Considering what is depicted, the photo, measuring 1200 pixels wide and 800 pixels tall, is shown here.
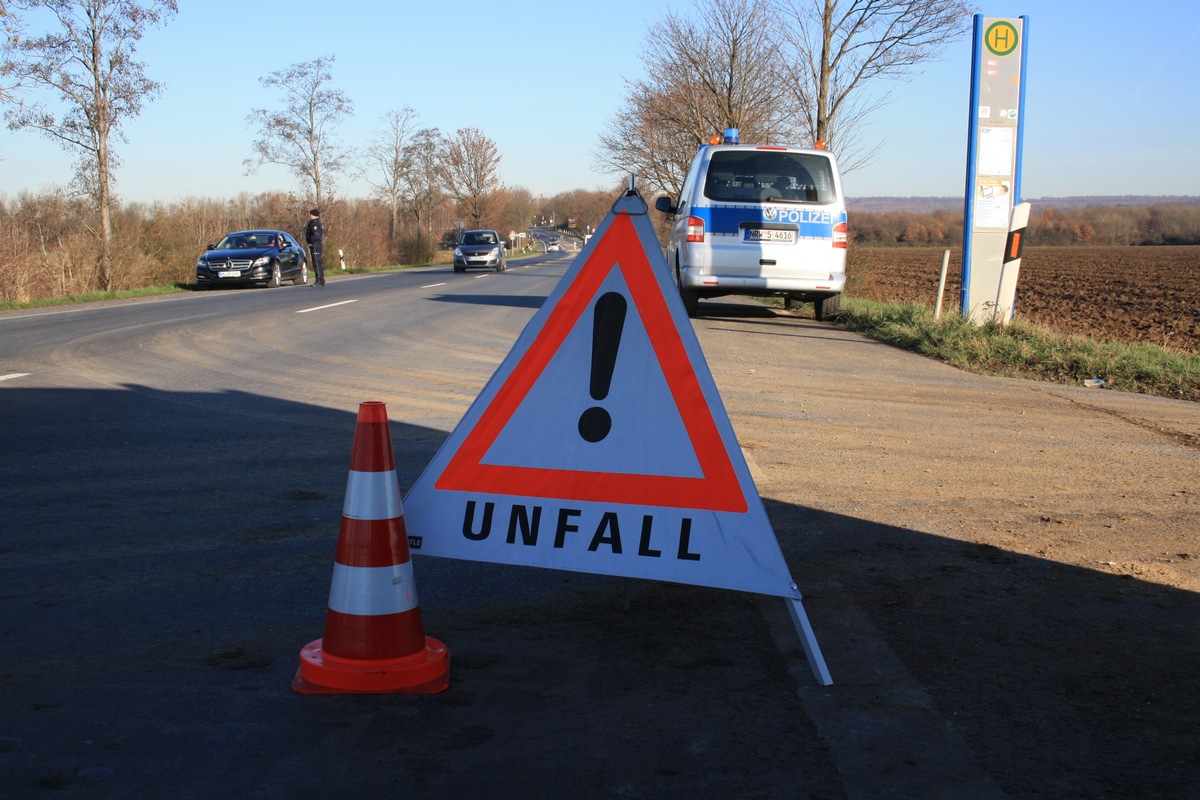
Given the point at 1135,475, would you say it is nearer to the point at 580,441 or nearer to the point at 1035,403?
the point at 1035,403

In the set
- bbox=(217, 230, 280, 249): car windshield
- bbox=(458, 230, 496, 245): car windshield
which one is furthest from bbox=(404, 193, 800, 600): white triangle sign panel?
bbox=(458, 230, 496, 245): car windshield

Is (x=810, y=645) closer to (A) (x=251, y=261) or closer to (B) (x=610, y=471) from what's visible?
(B) (x=610, y=471)

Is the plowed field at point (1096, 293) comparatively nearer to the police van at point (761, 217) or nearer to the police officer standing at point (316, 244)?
the police van at point (761, 217)

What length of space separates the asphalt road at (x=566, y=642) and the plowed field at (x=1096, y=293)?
34.5 feet

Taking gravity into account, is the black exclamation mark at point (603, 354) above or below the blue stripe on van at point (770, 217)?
below

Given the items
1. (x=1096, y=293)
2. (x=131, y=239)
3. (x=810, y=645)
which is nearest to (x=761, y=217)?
(x=810, y=645)

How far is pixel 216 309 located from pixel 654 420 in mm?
16532

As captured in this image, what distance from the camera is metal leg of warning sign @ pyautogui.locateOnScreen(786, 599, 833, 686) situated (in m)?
3.46

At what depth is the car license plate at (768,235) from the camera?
14.4m

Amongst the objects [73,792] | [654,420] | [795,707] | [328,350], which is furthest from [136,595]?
[328,350]

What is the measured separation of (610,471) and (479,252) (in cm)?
3879

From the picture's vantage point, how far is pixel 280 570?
14.7ft

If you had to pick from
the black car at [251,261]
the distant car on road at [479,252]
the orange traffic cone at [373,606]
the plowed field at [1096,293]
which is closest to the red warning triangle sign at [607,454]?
the orange traffic cone at [373,606]

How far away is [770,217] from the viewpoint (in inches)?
566
